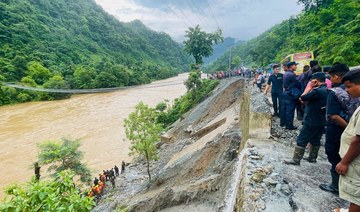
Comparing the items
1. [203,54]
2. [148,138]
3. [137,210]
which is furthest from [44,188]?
[203,54]

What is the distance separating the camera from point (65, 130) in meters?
28.5

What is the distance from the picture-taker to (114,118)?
33.0 metres

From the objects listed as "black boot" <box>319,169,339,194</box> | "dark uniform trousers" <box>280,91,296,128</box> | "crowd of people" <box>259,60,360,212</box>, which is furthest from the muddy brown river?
"black boot" <box>319,169,339,194</box>

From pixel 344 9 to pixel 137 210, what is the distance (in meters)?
24.9

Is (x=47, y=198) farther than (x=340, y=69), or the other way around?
(x=340, y=69)

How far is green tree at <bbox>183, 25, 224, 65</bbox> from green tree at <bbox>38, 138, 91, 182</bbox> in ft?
89.3

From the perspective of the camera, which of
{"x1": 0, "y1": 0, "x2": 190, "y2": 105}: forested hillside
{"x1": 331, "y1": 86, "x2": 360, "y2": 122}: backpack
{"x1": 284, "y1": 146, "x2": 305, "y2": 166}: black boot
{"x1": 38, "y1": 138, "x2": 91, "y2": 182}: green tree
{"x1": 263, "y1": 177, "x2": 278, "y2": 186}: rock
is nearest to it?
{"x1": 331, "y1": 86, "x2": 360, "y2": 122}: backpack

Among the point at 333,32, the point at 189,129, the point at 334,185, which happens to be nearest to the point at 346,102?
the point at 334,185

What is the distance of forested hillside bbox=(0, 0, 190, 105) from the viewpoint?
50.8m

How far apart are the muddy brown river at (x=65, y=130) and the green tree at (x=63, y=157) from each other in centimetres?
169

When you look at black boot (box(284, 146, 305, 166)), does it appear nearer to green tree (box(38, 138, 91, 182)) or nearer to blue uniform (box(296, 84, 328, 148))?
blue uniform (box(296, 84, 328, 148))

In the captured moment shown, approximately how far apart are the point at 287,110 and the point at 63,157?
536 inches

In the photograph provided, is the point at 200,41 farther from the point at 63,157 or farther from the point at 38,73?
the point at 38,73

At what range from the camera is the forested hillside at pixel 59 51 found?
50781 mm
